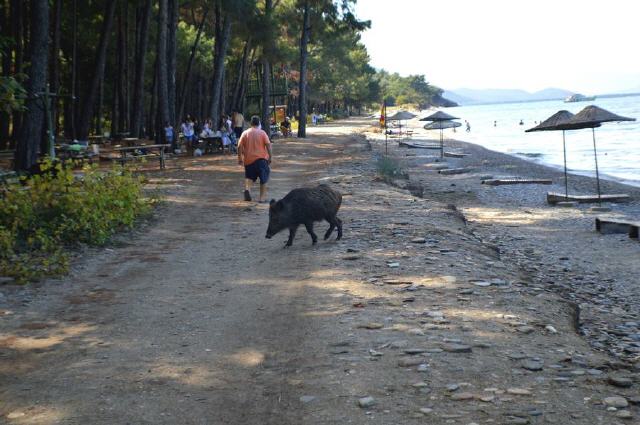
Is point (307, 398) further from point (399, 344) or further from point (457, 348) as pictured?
point (457, 348)

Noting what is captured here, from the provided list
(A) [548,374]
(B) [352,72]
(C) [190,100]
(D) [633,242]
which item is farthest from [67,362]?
(B) [352,72]

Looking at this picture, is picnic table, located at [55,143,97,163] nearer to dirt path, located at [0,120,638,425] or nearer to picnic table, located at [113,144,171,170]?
picnic table, located at [113,144,171,170]

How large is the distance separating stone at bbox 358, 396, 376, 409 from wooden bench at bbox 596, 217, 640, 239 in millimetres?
10678

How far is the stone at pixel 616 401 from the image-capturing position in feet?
16.5

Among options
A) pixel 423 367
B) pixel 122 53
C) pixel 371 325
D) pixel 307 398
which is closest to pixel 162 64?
pixel 122 53

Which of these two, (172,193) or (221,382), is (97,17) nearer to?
(172,193)

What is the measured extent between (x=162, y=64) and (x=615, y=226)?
1898cm

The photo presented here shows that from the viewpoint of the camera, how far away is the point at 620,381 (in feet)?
18.0

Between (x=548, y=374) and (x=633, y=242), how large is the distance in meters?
9.16

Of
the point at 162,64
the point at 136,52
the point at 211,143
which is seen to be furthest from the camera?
the point at 136,52

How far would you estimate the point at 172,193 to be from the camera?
1742 cm

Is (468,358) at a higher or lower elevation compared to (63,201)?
lower

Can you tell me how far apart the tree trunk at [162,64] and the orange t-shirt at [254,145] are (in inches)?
572

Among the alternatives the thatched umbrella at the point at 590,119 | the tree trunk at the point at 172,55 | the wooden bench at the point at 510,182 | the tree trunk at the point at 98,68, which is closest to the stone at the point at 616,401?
the thatched umbrella at the point at 590,119
